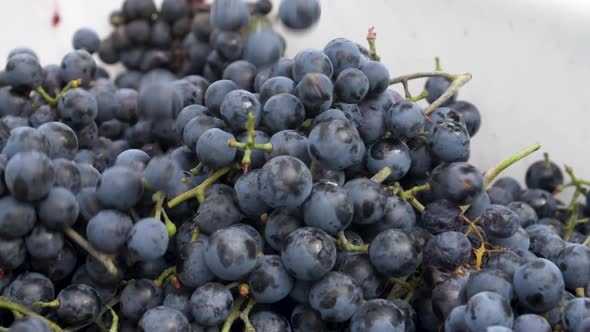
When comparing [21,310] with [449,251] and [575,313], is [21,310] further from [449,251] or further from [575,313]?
[575,313]

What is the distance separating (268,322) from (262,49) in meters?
0.55

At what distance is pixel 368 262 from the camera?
86 centimetres

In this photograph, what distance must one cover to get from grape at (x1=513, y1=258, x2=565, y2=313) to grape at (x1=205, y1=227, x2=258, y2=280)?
323 millimetres

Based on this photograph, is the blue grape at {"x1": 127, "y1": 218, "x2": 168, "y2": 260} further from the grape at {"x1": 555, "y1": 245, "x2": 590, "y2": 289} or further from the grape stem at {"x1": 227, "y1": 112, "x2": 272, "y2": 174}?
the grape at {"x1": 555, "y1": 245, "x2": 590, "y2": 289}

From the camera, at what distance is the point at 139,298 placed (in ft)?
2.82

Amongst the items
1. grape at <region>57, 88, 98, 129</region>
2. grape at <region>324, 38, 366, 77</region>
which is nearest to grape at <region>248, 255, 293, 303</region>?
grape at <region>324, 38, 366, 77</region>

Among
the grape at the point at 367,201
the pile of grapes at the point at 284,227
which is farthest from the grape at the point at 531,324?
the grape at the point at 367,201

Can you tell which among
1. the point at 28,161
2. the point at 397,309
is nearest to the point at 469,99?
the point at 397,309

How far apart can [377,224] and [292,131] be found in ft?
0.55

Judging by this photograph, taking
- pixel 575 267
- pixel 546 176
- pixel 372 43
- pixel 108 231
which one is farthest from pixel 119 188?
pixel 546 176

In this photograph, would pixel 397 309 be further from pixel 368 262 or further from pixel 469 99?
pixel 469 99

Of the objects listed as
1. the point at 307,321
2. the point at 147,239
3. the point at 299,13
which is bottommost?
the point at 307,321

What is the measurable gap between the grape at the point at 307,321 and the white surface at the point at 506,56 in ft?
2.20

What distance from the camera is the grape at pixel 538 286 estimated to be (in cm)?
80
